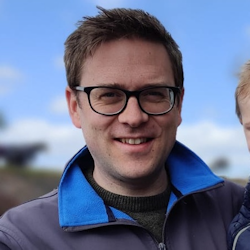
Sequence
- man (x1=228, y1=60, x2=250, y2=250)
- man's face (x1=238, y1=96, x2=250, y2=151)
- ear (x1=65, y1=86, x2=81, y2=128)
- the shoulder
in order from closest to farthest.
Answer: the shoulder
man (x1=228, y1=60, x2=250, y2=250)
man's face (x1=238, y1=96, x2=250, y2=151)
ear (x1=65, y1=86, x2=81, y2=128)

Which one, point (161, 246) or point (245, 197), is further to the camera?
point (245, 197)

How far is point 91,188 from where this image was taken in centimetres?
211

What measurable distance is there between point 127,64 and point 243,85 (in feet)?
2.03

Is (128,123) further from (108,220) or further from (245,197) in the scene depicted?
(245,197)

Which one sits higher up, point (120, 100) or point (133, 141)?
point (120, 100)

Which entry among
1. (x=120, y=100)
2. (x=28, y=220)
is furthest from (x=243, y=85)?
(x=28, y=220)

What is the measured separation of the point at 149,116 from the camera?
2.01m

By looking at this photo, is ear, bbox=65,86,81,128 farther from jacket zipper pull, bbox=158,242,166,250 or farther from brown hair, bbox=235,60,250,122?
brown hair, bbox=235,60,250,122

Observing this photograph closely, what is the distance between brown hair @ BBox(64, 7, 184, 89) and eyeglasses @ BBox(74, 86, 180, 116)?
0.58 ft

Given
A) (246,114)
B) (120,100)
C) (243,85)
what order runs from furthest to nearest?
(243,85) < (246,114) < (120,100)

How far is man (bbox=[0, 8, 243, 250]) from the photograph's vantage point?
192 cm

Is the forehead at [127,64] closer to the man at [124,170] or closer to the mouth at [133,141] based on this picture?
the man at [124,170]

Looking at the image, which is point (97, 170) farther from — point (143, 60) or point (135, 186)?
point (143, 60)

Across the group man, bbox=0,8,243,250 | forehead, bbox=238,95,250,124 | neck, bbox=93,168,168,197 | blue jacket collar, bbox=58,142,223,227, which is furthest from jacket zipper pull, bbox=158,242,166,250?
forehead, bbox=238,95,250,124
